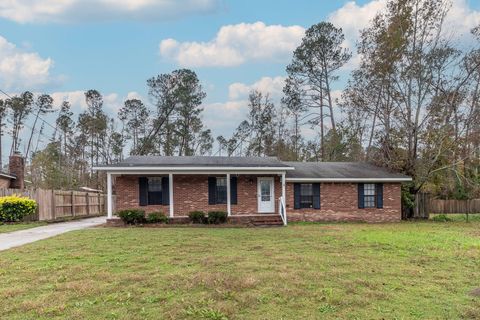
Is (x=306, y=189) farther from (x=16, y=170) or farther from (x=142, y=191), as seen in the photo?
(x=16, y=170)

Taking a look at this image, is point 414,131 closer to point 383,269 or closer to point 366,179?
point 366,179

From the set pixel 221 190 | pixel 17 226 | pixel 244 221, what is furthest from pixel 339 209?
pixel 17 226

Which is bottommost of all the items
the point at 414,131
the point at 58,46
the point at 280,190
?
the point at 280,190

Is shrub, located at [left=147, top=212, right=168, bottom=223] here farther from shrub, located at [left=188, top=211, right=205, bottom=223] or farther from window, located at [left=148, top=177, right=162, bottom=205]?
window, located at [left=148, top=177, right=162, bottom=205]

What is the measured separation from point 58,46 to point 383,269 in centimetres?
1910

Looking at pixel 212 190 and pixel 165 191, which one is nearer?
pixel 165 191

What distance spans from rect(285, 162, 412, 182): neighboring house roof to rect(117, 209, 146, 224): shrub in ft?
22.1

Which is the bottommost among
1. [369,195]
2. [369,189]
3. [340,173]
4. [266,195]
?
[369,195]

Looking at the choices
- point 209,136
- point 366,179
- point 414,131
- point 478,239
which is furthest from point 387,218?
point 209,136

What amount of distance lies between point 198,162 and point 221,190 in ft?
5.45

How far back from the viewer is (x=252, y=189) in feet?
67.5

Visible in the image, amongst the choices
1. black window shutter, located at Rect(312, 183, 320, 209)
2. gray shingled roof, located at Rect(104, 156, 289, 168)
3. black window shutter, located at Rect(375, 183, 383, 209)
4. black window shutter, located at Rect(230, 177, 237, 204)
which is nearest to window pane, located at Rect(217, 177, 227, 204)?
black window shutter, located at Rect(230, 177, 237, 204)

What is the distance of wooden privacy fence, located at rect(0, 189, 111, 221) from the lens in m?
20.2

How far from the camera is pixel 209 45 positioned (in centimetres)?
2394
